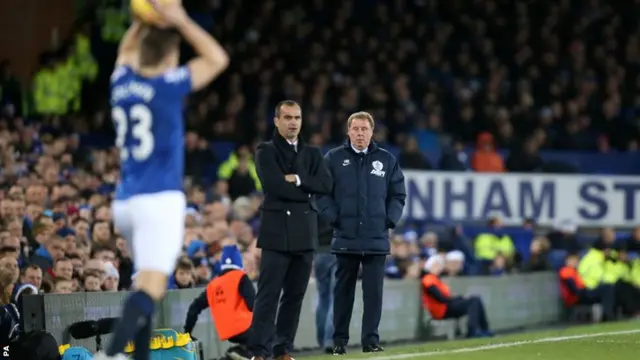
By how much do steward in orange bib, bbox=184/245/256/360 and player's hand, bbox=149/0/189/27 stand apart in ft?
17.6

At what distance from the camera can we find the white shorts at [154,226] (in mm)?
7719

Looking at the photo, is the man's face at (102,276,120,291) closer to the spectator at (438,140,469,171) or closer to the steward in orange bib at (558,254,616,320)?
the steward in orange bib at (558,254,616,320)

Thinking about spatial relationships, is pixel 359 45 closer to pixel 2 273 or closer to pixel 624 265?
pixel 624 265

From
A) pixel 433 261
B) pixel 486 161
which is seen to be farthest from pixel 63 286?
pixel 486 161

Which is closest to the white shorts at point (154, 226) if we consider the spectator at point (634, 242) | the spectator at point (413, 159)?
the spectator at point (413, 159)

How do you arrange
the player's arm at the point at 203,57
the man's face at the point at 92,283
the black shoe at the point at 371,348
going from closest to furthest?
the player's arm at the point at 203,57
the black shoe at the point at 371,348
the man's face at the point at 92,283

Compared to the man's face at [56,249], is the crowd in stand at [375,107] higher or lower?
higher

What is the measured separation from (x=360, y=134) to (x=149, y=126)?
14.3 feet

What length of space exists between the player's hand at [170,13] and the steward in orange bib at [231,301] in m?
5.37

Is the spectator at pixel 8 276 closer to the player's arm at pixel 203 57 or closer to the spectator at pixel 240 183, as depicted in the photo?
the player's arm at pixel 203 57

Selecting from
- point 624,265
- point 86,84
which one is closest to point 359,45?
point 86,84

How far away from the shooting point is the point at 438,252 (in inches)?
781

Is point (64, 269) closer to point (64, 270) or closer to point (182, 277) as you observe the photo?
point (64, 270)

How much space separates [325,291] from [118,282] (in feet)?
8.77
